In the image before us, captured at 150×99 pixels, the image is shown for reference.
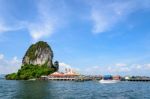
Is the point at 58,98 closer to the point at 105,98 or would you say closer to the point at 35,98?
the point at 35,98

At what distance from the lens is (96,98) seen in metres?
71.4

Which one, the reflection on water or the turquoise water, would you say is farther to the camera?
the turquoise water

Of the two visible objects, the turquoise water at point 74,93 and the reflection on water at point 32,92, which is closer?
the reflection on water at point 32,92

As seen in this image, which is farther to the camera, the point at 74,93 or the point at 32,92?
the point at 32,92

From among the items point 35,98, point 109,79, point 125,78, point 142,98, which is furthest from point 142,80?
point 35,98

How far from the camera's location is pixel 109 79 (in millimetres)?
168625

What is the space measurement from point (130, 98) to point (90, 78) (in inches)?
4977

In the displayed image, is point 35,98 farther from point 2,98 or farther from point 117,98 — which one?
point 117,98

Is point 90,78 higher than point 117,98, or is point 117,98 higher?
point 90,78

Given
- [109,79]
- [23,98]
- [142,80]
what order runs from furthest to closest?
[142,80], [109,79], [23,98]

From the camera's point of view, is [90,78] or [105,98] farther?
[90,78]

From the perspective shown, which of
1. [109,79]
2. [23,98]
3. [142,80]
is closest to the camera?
[23,98]

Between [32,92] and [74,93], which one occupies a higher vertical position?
[32,92]

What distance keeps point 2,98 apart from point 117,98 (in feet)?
86.0
